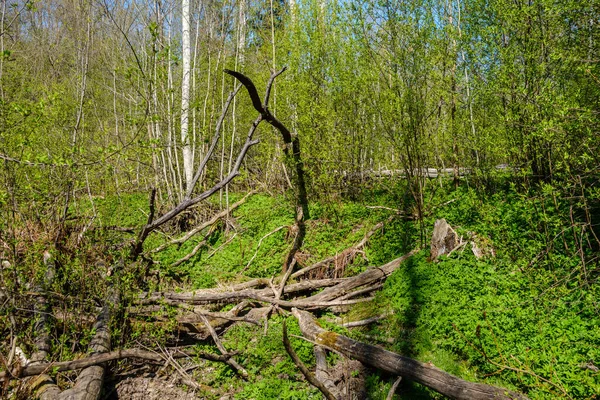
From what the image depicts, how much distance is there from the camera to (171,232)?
9711mm

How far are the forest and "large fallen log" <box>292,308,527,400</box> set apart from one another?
0.07 feet

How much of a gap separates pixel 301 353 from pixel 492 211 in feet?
11.9

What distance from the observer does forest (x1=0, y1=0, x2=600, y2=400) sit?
4.22 m

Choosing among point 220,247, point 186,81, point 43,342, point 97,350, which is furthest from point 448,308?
point 186,81

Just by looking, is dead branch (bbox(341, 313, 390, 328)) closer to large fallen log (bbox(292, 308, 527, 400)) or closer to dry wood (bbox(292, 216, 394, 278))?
large fallen log (bbox(292, 308, 527, 400))

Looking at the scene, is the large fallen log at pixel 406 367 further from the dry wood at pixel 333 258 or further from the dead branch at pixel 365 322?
the dry wood at pixel 333 258

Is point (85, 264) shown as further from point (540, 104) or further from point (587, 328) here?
point (540, 104)

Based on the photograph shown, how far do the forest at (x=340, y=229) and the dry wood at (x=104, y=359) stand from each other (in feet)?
0.08

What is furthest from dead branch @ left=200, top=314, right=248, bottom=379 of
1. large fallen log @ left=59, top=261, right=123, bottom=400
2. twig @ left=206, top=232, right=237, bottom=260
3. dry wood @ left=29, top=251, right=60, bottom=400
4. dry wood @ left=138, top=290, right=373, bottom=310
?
twig @ left=206, top=232, right=237, bottom=260

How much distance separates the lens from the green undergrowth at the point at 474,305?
3.80m

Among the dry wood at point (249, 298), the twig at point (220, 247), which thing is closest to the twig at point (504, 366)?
the dry wood at point (249, 298)

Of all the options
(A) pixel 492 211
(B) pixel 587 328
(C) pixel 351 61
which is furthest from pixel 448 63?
(B) pixel 587 328

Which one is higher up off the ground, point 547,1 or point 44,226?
point 547,1

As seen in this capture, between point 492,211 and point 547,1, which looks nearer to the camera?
point 547,1
